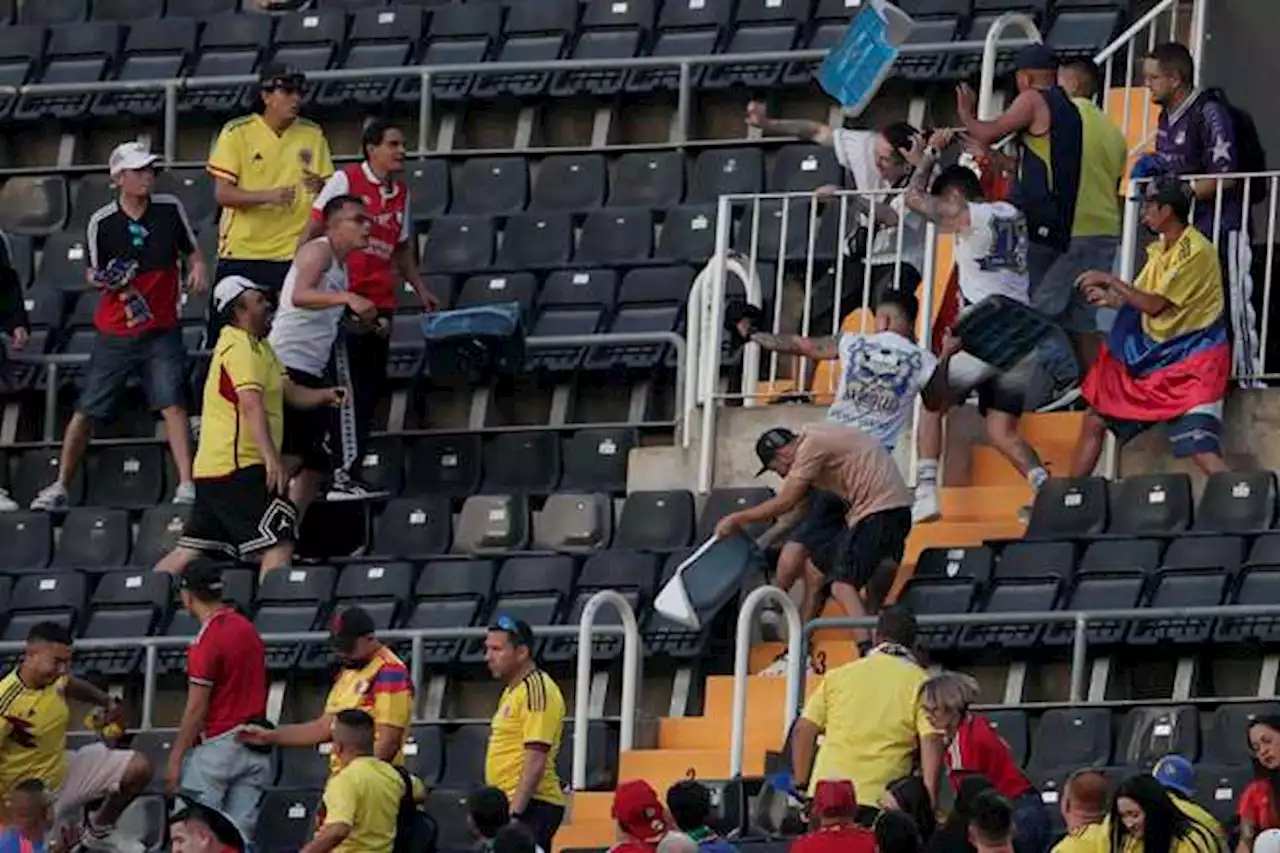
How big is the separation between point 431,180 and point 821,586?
196 inches

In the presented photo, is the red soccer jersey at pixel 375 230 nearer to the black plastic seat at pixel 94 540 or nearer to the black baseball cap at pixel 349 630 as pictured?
the black plastic seat at pixel 94 540

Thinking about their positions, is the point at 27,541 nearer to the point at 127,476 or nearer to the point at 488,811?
the point at 127,476

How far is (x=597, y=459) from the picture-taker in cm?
2392

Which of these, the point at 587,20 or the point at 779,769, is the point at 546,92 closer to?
the point at 587,20

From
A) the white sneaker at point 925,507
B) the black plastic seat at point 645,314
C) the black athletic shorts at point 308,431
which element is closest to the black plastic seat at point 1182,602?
the white sneaker at point 925,507

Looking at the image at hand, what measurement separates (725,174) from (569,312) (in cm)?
113

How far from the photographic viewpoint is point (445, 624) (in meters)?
22.8

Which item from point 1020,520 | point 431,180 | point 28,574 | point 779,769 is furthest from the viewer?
point 431,180

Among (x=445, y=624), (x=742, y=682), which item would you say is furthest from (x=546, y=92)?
(x=742, y=682)

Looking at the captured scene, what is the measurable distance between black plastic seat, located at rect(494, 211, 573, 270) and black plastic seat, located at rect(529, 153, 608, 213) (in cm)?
25

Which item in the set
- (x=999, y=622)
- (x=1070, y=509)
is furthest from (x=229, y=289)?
(x=999, y=622)

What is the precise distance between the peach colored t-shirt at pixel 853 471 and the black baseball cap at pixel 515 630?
135cm

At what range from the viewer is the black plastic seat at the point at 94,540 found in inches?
950

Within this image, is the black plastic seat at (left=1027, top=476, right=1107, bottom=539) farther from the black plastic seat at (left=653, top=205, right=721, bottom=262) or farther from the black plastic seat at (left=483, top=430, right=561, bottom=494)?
the black plastic seat at (left=653, top=205, right=721, bottom=262)
